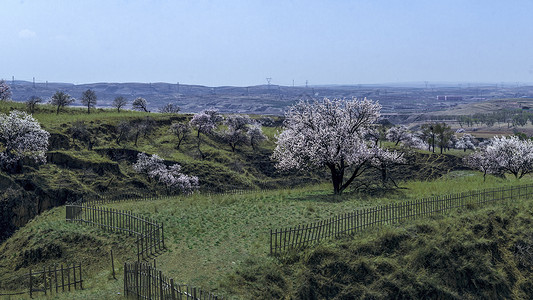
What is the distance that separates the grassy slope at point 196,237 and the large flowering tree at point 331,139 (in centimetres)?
397

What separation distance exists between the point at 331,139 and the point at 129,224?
1958 centimetres

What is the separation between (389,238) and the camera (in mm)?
24438

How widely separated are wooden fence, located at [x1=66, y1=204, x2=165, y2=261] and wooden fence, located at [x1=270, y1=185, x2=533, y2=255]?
6.03m

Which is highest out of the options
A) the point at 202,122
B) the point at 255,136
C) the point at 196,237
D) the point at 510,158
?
the point at 202,122

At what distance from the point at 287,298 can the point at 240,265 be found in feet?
9.18

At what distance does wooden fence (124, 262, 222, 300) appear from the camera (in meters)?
16.3

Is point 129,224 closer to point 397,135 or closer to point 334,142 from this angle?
point 334,142

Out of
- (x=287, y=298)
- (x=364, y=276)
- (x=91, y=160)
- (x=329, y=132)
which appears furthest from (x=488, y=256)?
(x=91, y=160)

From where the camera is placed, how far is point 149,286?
55.1ft

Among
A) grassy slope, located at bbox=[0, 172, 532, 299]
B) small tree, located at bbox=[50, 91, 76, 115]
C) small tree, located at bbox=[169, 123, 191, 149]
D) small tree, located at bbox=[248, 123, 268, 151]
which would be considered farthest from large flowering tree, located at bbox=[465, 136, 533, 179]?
small tree, located at bbox=[50, 91, 76, 115]

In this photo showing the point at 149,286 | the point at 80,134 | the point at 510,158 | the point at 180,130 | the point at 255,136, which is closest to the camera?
the point at 149,286

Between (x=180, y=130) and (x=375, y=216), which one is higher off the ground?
(x=180, y=130)

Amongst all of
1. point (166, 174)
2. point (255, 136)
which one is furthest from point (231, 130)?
point (166, 174)

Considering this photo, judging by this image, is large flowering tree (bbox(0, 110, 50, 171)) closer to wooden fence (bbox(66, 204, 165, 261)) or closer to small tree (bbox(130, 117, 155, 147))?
small tree (bbox(130, 117, 155, 147))
